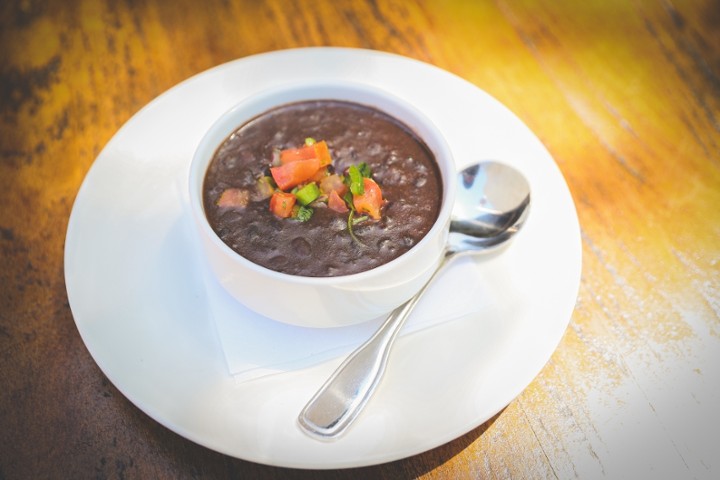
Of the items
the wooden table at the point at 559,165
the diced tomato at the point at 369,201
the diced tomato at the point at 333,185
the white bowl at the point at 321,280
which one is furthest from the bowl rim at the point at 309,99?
the wooden table at the point at 559,165

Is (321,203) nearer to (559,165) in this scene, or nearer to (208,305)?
(208,305)

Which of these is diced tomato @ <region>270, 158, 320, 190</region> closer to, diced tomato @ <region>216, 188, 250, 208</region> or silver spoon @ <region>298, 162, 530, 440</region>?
diced tomato @ <region>216, 188, 250, 208</region>

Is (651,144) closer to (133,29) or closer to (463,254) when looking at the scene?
(463,254)

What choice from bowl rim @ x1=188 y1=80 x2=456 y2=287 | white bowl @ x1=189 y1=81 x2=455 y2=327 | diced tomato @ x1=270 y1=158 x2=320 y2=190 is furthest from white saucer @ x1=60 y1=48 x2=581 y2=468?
diced tomato @ x1=270 y1=158 x2=320 y2=190

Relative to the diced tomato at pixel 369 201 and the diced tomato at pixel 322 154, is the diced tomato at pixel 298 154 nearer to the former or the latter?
the diced tomato at pixel 322 154

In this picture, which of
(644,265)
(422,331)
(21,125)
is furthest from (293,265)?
(21,125)

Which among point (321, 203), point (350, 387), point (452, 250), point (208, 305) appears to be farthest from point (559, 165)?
point (208, 305)
